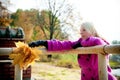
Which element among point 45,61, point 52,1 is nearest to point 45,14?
point 52,1

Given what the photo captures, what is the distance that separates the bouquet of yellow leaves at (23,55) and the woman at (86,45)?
30 cm

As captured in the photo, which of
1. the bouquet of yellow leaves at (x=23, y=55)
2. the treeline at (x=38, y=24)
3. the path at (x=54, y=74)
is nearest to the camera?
the bouquet of yellow leaves at (x=23, y=55)

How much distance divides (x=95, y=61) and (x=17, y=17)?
25.3m

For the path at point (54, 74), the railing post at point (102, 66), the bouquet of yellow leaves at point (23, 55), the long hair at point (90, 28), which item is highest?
the long hair at point (90, 28)

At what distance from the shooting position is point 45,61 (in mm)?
19078

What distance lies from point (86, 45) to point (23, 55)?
592 millimetres

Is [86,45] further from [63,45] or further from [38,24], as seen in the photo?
[38,24]

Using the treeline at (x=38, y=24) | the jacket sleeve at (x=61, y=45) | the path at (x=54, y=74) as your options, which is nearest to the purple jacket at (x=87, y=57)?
the jacket sleeve at (x=61, y=45)

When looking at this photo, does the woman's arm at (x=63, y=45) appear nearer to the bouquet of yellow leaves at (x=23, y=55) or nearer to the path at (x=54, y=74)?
the bouquet of yellow leaves at (x=23, y=55)

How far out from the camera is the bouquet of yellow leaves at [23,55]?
1442mm

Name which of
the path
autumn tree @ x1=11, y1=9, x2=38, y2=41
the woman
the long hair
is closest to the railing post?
the woman

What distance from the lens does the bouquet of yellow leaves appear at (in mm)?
1442

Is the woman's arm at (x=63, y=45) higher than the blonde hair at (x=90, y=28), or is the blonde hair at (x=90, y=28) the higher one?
the blonde hair at (x=90, y=28)

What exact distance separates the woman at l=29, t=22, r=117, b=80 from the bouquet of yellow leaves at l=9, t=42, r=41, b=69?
0.30 m
